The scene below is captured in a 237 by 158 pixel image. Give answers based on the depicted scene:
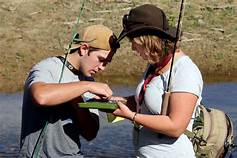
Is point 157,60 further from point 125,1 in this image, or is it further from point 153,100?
point 125,1

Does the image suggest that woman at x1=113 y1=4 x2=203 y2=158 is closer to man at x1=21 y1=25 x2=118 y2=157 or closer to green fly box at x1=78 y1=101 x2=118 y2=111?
green fly box at x1=78 y1=101 x2=118 y2=111

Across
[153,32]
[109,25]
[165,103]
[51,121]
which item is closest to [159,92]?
[165,103]

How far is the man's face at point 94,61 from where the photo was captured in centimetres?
449

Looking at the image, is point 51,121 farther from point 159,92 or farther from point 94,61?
point 159,92

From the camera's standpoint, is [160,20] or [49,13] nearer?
[160,20]

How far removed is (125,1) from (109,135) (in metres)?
9.21

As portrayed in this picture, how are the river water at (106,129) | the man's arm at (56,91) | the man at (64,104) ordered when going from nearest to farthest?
the man's arm at (56,91)
the man at (64,104)
the river water at (106,129)

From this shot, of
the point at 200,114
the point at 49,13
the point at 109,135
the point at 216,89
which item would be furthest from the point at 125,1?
the point at 200,114

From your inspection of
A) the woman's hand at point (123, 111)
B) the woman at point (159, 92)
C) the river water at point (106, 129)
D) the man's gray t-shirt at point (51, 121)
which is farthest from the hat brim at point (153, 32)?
the river water at point (106, 129)

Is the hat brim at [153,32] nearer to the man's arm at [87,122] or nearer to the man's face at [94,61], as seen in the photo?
the man's face at [94,61]

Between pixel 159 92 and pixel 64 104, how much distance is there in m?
0.59

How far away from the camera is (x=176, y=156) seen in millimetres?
4355

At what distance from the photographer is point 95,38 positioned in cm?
450

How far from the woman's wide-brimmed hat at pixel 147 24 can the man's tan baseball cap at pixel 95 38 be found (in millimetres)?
150
